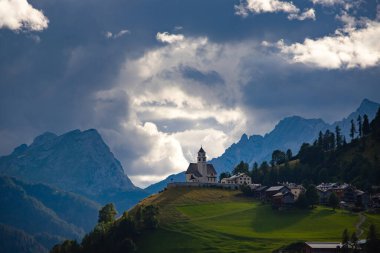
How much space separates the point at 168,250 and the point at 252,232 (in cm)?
2670

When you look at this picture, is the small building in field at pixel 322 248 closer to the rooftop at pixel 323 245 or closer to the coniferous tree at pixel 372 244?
the rooftop at pixel 323 245

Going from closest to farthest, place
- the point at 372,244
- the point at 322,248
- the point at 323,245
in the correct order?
the point at 372,244
the point at 322,248
the point at 323,245

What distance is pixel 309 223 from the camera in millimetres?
199625

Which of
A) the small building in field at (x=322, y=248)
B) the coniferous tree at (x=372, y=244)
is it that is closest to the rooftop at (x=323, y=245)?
the small building in field at (x=322, y=248)

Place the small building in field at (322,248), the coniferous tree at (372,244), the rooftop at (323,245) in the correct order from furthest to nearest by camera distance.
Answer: the rooftop at (323,245) → the small building in field at (322,248) → the coniferous tree at (372,244)

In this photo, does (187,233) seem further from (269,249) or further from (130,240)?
(269,249)

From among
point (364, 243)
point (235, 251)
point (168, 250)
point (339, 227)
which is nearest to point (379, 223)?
point (339, 227)

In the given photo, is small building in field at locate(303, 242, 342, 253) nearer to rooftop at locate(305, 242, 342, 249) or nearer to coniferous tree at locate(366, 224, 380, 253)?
rooftop at locate(305, 242, 342, 249)

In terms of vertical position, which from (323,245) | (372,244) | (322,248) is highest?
(372,244)

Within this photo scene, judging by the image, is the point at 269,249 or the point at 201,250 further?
the point at 201,250

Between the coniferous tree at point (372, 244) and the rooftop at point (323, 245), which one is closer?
the coniferous tree at point (372, 244)

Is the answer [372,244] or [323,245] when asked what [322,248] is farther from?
[372,244]

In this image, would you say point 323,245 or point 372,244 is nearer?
point 372,244

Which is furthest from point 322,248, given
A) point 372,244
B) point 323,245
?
point 372,244
